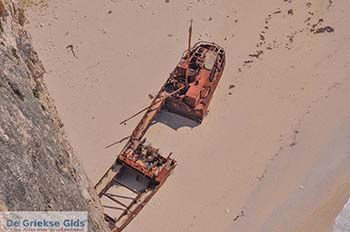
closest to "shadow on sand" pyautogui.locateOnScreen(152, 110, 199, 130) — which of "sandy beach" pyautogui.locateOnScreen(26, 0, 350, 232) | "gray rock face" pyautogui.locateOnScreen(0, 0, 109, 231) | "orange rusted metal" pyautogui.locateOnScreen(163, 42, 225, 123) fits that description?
"sandy beach" pyautogui.locateOnScreen(26, 0, 350, 232)

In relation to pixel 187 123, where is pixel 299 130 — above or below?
above

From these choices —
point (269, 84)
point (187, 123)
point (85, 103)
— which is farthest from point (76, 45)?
point (269, 84)

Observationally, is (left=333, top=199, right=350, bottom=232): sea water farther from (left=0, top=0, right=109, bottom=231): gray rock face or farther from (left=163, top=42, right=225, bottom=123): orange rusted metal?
(left=0, top=0, right=109, bottom=231): gray rock face

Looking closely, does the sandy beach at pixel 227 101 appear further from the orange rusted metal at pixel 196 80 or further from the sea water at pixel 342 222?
the orange rusted metal at pixel 196 80

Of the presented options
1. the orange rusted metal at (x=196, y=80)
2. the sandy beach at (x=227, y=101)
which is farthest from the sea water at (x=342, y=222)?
the orange rusted metal at (x=196, y=80)

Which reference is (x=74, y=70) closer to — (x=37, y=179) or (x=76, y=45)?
(x=76, y=45)

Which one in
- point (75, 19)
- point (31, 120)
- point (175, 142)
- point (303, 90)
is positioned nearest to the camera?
point (31, 120)

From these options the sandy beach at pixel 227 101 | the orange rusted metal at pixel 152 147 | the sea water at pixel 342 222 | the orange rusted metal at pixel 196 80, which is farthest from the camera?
the orange rusted metal at pixel 196 80
